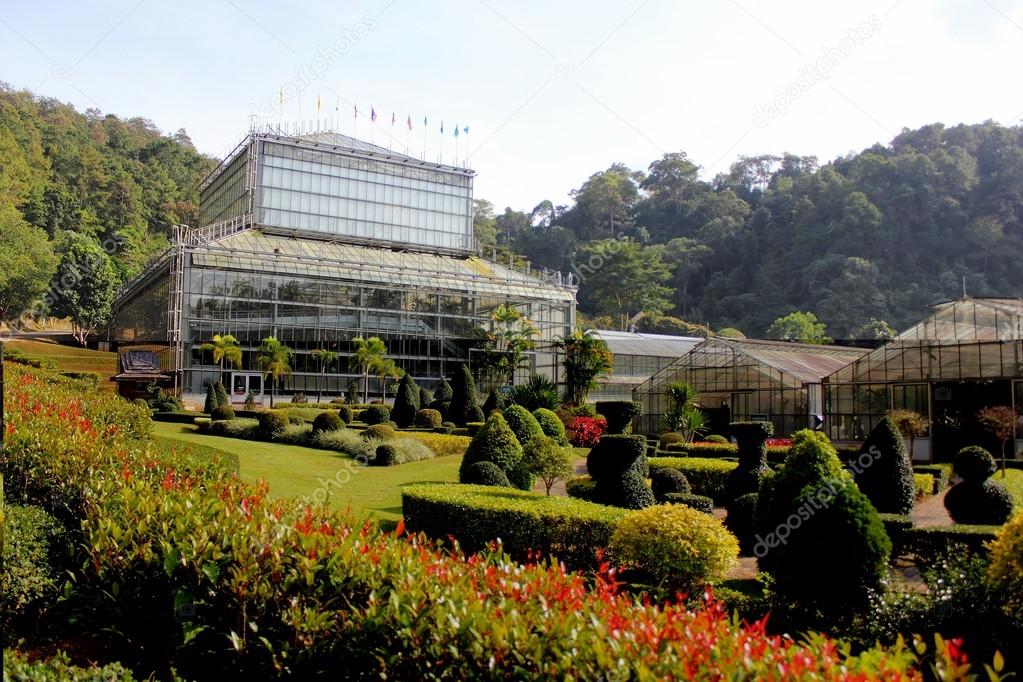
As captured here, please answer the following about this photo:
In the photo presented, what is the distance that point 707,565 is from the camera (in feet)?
34.5

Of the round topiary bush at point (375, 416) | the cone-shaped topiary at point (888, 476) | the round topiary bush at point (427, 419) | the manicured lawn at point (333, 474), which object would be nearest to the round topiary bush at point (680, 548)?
the manicured lawn at point (333, 474)

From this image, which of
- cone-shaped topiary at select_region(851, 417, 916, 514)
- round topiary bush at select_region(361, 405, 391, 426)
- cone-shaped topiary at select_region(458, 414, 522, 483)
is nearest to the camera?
cone-shaped topiary at select_region(851, 417, 916, 514)

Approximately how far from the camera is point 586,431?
103 feet

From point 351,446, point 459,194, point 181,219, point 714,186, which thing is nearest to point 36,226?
point 181,219

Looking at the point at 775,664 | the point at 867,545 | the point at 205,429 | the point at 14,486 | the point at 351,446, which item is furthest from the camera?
the point at 205,429

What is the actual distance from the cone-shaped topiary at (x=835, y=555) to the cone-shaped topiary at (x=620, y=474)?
5.75 metres

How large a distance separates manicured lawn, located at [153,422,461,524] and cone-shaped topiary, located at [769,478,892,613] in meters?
7.30

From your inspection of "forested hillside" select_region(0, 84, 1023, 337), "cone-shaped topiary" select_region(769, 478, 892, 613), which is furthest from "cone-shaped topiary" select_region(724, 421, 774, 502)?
"forested hillside" select_region(0, 84, 1023, 337)

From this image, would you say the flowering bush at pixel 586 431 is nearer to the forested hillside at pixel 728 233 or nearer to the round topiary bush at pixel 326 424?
the round topiary bush at pixel 326 424

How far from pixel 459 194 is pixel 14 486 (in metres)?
55.9

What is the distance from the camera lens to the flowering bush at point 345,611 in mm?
4465

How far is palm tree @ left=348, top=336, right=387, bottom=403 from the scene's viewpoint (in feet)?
144

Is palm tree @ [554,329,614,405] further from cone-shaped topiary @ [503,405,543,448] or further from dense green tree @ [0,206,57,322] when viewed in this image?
dense green tree @ [0,206,57,322]

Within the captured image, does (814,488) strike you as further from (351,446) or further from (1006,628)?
(351,446)
